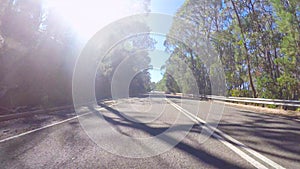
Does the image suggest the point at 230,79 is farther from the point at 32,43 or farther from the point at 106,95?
the point at 32,43

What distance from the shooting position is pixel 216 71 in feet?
116

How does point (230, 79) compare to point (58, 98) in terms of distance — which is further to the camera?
point (230, 79)

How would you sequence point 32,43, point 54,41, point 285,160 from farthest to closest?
1. point 54,41
2. point 32,43
3. point 285,160

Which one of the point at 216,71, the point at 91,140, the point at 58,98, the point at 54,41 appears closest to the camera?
the point at 91,140

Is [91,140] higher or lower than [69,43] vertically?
lower

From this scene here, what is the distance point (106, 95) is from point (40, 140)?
33.3 meters

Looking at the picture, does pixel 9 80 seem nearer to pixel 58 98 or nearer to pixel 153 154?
pixel 58 98

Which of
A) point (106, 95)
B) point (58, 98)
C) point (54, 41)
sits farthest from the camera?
point (106, 95)

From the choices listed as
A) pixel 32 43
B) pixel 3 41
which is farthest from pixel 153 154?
pixel 32 43

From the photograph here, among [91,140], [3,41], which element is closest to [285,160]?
[91,140]

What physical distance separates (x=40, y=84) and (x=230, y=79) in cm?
2408

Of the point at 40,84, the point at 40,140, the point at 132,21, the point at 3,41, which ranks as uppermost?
the point at 132,21

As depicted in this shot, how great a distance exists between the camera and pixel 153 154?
4840mm

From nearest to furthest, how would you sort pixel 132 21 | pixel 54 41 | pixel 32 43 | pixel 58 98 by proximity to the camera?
1. pixel 32 43
2. pixel 54 41
3. pixel 58 98
4. pixel 132 21
